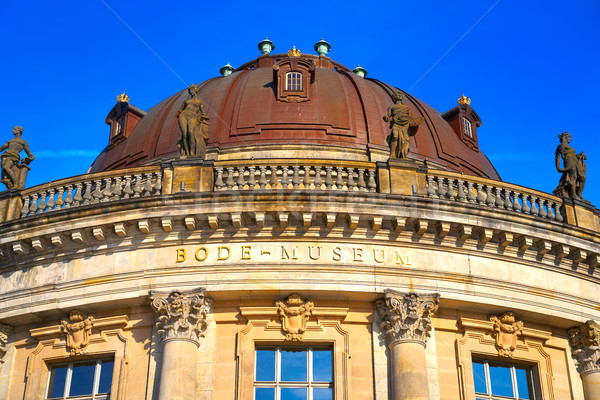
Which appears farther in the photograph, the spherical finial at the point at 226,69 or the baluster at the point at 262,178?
the spherical finial at the point at 226,69

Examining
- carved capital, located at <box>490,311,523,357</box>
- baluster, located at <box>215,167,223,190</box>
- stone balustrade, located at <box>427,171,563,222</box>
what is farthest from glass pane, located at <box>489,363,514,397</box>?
baluster, located at <box>215,167,223,190</box>

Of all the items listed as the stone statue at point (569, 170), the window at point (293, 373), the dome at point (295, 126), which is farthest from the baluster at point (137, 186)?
the stone statue at point (569, 170)

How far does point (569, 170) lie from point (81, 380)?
1300 cm

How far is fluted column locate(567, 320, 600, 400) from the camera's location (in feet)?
69.3

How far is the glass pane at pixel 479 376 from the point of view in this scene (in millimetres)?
20578

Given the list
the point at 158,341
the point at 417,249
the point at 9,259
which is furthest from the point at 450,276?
the point at 9,259

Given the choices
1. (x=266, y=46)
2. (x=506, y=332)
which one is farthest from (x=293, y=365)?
(x=266, y=46)

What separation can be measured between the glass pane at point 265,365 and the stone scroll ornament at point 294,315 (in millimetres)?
594

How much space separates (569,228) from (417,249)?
374 cm

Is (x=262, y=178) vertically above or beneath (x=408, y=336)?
above

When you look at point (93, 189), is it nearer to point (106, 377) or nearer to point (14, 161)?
point (14, 161)

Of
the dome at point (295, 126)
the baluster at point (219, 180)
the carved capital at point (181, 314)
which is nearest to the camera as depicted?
the carved capital at point (181, 314)

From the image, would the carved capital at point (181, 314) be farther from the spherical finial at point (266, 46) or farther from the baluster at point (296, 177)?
the spherical finial at point (266, 46)

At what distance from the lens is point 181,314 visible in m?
19.7
